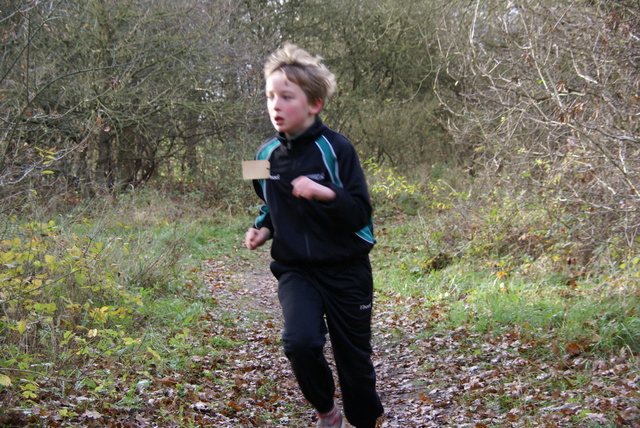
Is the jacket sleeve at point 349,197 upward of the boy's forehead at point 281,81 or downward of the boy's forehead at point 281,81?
downward

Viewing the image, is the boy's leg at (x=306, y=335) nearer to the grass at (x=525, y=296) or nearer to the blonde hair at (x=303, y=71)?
the blonde hair at (x=303, y=71)

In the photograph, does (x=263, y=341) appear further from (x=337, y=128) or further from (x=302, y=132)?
(x=337, y=128)

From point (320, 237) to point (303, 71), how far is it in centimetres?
88

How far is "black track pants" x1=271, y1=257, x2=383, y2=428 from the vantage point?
3189mm

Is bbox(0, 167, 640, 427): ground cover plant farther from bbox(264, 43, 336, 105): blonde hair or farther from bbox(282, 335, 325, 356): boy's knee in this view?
bbox(264, 43, 336, 105): blonde hair

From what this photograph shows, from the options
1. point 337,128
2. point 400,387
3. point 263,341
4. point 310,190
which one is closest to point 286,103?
point 310,190

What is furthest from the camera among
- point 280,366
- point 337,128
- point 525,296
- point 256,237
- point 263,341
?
point 337,128

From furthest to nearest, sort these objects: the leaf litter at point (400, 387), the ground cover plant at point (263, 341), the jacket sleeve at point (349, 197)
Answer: the ground cover plant at point (263, 341) → the leaf litter at point (400, 387) → the jacket sleeve at point (349, 197)

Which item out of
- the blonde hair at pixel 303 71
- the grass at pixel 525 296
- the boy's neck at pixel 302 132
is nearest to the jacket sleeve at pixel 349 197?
the boy's neck at pixel 302 132

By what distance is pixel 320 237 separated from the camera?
330 centimetres

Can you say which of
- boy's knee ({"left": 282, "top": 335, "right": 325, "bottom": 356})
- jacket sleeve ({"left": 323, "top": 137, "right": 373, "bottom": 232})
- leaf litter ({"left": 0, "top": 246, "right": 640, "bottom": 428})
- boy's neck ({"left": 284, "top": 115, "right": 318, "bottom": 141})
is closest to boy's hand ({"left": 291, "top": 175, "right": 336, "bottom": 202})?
jacket sleeve ({"left": 323, "top": 137, "right": 373, "bottom": 232})

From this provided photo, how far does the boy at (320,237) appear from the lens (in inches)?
128

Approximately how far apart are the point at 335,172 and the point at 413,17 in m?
17.5

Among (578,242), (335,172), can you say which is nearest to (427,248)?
(578,242)
